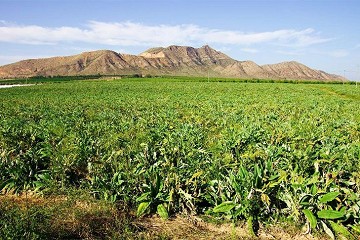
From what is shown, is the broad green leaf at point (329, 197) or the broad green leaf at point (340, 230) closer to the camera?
the broad green leaf at point (340, 230)

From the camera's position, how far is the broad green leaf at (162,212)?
623 cm

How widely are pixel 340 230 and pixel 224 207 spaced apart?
6.52 ft

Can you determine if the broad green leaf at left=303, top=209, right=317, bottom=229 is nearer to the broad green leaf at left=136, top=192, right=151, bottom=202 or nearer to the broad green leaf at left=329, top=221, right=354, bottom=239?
the broad green leaf at left=329, top=221, right=354, bottom=239

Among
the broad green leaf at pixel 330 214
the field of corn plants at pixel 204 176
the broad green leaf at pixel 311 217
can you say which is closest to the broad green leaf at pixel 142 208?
the field of corn plants at pixel 204 176

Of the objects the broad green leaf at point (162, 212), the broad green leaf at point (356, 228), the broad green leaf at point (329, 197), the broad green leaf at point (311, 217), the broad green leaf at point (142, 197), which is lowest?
the broad green leaf at point (162, 212)

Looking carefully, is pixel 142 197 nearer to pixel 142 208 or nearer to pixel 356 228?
pixel 142 208

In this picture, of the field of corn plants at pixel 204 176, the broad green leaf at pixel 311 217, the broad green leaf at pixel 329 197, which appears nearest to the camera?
the broad green leaf at pixel 311 217

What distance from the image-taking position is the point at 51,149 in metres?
8.15

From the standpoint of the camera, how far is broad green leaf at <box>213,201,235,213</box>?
5.91 meters

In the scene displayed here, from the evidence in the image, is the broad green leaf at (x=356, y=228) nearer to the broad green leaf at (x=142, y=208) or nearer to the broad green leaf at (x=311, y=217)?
the broad green leaf at (x=311, y=217)

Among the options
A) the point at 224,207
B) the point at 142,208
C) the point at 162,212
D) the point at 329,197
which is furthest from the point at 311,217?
the point at 142,208

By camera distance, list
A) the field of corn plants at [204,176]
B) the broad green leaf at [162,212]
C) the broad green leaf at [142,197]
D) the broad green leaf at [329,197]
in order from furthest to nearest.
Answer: the broad green leaf at [142,197] → the broad green leaf at [162,212] → the field of corn plants at [204,176] → the broad green leaf at [329,197]

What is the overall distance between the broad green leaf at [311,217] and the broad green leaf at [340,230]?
487 millimetres

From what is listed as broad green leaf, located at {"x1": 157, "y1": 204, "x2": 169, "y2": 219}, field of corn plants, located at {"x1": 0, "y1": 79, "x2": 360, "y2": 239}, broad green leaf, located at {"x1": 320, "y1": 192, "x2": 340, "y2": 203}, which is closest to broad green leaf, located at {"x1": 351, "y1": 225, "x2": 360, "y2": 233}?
field of corn plants, located at {"x1": 0, "y1": 79, "x2": 360, "y2": 239}
